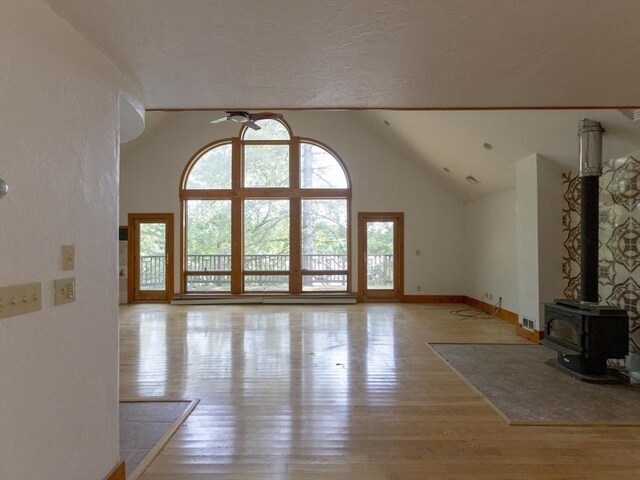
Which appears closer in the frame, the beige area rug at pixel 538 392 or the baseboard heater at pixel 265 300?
the beige area rug at pixel 538 392

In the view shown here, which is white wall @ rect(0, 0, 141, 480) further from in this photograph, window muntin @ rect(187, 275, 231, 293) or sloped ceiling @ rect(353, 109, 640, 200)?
window muntin @ rect(187, 275, 231, 293)

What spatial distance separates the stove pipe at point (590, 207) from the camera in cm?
374

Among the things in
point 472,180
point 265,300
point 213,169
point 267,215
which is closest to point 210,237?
A: point 267,215

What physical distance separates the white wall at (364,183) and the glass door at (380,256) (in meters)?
0.16

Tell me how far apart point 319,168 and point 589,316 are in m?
6.00

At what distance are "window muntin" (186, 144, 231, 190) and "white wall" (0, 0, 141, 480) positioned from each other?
6512 mm

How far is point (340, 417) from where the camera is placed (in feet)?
9.05

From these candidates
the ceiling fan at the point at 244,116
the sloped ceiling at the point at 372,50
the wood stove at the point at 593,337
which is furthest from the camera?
the ceiling fan at the point at 244,116

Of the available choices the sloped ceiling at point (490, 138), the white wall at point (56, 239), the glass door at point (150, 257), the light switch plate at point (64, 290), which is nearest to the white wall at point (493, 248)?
the sloped ceiling at point (490, 138)

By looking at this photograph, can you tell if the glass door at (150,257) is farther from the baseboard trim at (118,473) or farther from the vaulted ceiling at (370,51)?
the baseboard trim at (118,473)

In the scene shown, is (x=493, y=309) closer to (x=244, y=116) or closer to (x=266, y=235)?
(x=266, y=235)

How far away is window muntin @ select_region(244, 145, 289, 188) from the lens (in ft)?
27.6

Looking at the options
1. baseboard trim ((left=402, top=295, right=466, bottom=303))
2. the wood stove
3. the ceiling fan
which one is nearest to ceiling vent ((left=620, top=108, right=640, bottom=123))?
the wood stove

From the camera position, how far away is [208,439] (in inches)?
97.0
